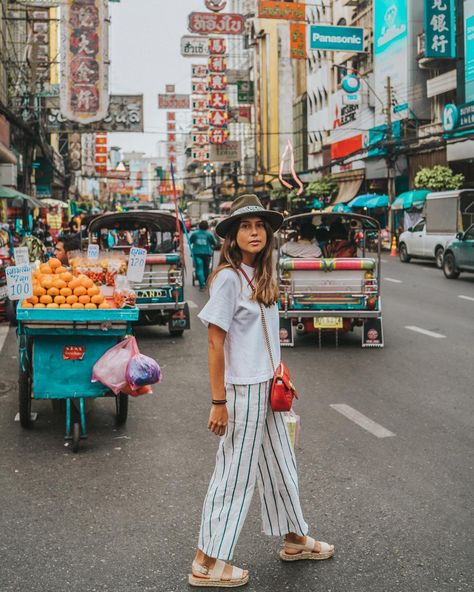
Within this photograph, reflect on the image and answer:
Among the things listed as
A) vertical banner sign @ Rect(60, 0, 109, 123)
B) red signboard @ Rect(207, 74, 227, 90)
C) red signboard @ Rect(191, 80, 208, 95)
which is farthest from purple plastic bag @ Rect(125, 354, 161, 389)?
red signboard @ Rect(191, 80, 208, 95)

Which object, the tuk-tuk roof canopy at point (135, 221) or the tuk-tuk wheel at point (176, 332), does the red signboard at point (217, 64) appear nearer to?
the tuk-tuk roof canopy at point (135, 221)

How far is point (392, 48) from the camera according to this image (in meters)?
45.0

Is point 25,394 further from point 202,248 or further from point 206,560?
point 202,248

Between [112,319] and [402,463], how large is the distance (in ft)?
8.17

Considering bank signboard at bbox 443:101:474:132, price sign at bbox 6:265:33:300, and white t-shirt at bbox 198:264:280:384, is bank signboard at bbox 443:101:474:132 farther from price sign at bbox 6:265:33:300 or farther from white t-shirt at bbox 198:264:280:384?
white t-shirt at bbox 198:264:280:384

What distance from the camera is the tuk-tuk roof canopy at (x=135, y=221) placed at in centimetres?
1423

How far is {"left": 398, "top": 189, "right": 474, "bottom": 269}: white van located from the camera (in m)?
26.6

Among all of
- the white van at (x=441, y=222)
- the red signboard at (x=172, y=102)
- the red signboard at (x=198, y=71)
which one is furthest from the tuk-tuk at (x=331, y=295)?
the red signboard at (x=198, y=71)

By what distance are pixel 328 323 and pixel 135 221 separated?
4.72m

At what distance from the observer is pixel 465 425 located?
721 centimetres

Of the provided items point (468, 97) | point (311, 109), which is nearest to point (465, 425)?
point (468, 97)

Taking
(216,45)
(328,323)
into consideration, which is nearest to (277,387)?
(328,323)

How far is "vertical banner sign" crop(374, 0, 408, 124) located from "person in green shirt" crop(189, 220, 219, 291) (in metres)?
25.0

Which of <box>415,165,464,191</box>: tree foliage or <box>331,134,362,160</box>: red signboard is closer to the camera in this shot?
<box>415,165,464,191</box>: tree foliage
